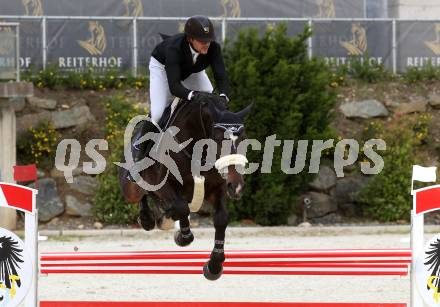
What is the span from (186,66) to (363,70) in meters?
12.1

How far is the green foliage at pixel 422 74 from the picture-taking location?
2006cm

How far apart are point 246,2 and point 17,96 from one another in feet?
20.4

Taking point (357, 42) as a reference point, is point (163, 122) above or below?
below

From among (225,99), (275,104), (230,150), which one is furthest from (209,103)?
(275,104)

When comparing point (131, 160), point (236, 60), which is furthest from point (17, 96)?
point (131, 160)

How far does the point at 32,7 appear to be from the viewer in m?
19.5

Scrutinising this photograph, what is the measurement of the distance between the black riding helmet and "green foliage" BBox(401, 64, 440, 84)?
12659 millimetres

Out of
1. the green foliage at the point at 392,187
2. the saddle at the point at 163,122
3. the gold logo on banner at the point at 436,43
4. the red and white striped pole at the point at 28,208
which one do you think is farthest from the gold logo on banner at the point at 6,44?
the red and white striped pole at the point at 28,208

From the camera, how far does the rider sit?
316 inches

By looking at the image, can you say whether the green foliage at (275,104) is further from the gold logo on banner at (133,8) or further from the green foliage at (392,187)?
the gold logo on banner at (133,8)

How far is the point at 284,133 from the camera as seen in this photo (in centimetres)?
1667

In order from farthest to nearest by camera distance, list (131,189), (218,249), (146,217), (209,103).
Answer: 1. (146,217)
2. (131,189)
3. (209,103)
4. (218,249)

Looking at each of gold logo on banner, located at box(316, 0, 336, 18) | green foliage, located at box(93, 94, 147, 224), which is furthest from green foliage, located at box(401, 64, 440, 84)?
green foliage, located at box(93, 94, 147, 224)

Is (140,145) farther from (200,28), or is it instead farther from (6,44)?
(6,44)
